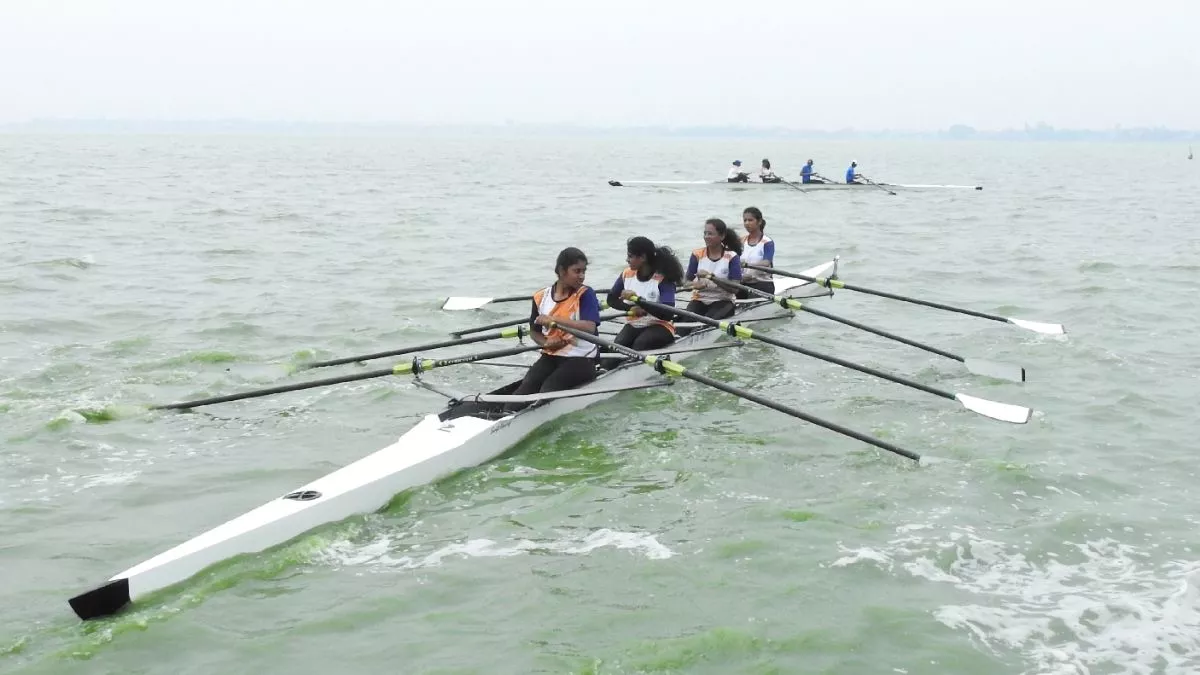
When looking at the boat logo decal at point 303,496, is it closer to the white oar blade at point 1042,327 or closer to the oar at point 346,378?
the oar at point 346,378

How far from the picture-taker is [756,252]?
14727 millimetres

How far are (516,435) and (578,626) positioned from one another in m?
3.31

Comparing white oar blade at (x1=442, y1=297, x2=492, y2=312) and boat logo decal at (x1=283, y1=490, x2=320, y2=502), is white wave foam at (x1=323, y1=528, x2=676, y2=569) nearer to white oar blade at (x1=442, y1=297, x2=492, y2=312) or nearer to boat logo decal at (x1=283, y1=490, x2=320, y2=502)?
boat logo decal at (x1=283, y1=490, x2=320, y2=502)

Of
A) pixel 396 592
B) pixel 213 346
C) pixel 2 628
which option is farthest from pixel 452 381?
pixel 2 628

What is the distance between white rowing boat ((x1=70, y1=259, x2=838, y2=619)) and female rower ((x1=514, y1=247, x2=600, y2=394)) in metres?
0.18

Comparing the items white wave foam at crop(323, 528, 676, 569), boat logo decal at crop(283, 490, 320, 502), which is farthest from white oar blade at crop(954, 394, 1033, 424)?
boat logo decal at crop(283, 490, 320, 502)

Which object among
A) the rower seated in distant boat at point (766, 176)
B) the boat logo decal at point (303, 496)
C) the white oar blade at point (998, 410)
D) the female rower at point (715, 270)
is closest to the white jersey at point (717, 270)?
the female rower at point (715, 270)

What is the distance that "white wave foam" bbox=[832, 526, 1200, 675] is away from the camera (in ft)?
20.1

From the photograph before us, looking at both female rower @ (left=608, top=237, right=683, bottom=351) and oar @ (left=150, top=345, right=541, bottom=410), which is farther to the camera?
female rower @ (left=608, top=237, right=683, bottom=351)

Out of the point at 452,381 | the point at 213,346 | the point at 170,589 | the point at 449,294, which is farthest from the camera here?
the point at 449,294

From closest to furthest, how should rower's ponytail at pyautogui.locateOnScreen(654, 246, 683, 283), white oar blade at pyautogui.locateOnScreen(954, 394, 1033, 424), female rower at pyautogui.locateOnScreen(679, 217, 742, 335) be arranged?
1. white oar blade at pyautogui.locateOnScreen(954, 394, 1033, 424)
2. rower's ponytail at pyautogui.locateOnScreen(654, 246, 683, 283)
3. female rower at pyautogui.locateOnScreen(679, 217, 742, 335)

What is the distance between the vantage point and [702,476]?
9.00m

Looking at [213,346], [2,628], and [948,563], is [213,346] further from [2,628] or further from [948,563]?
[948,563]

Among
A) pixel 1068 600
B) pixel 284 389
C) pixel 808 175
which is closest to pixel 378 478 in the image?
pixel 284 389
